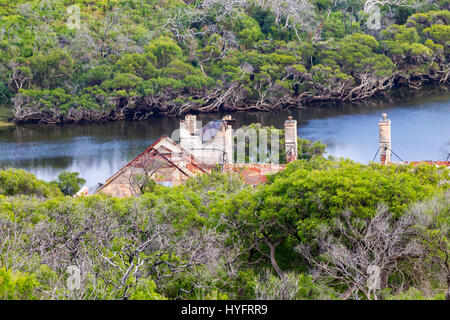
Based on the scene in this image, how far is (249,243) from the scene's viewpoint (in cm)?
1650

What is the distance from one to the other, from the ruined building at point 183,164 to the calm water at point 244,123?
9.22 metres

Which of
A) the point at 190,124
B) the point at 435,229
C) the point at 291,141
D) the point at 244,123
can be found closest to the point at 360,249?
the point at 435,229

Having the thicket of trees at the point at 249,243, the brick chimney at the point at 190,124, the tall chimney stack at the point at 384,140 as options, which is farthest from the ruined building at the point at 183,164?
the thicket of trees at the point at 249,243

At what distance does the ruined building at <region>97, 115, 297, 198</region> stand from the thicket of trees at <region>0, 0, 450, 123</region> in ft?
108

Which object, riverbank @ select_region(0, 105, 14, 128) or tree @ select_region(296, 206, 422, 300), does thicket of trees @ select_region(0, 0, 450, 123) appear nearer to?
riverbank @ select_region(0, 105, 14, 128)

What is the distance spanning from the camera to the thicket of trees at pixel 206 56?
62031 mm

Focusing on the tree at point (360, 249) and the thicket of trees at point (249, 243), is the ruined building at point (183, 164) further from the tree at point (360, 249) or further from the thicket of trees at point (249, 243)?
the tree at point (360, 249)

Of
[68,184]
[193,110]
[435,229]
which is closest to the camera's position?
[435,229]

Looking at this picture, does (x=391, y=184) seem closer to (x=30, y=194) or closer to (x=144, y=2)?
(x=30, y=194)

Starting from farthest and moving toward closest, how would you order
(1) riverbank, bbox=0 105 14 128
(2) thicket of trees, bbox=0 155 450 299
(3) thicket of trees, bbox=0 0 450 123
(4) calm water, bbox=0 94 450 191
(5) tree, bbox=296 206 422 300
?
1. (3) thicket of trees, bbox=0 0 450 123
2. (1) riverbank, bbox=0 105 14 128
3. (4) calm water, bbox=0 94 450 191
4. (5) tree, bbox=296 206 422 300
5. (2) thicket of trees, bbox=0 155 450 299

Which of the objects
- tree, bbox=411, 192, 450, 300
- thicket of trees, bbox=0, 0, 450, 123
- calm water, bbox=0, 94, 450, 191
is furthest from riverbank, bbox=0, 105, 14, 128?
tree, bbox=411, 192, 450, 300

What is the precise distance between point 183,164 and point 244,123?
93.5ft

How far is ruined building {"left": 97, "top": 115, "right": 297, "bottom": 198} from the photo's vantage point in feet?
85.8

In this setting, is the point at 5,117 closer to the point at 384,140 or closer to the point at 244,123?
the point at 244,123
